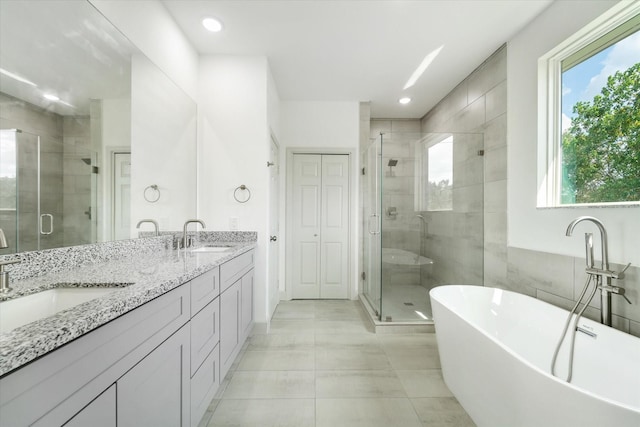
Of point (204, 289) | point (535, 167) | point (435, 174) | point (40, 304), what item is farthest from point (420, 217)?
point (40, 304)

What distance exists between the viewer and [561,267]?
1837mm

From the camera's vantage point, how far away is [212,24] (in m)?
2.21

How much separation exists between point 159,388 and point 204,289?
1.68ft

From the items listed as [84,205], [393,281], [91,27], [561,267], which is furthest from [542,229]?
[91,27]

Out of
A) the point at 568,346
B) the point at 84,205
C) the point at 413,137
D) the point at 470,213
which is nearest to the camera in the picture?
the point at 84,205

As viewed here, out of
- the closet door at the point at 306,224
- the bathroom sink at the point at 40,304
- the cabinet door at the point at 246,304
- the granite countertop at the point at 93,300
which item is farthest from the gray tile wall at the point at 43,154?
the closet door at the point at 306,224

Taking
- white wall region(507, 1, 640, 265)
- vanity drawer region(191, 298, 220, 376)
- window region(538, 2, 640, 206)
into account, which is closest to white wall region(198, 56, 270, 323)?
vanity drawer region(191, 298, 220, 376)

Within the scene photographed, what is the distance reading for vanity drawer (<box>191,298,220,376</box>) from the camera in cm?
133

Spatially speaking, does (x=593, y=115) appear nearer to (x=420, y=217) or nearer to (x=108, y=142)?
(x=420, y=217)

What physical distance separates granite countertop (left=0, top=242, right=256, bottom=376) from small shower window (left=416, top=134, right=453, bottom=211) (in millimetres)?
2195

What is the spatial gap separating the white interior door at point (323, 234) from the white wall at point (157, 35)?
1.80 metres

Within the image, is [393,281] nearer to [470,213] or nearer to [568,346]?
[470,213]

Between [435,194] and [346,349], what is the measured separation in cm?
184

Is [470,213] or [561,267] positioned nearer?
[561,267]
